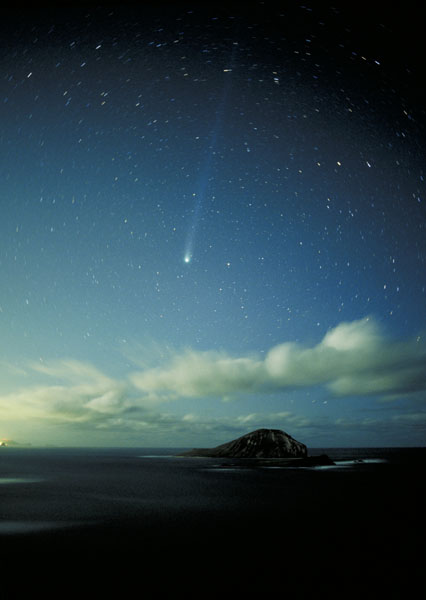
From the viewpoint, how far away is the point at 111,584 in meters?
5.99

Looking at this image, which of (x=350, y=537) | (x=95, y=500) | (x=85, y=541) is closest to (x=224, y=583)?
(x=85, y=541)

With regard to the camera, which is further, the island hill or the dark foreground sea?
the island hill

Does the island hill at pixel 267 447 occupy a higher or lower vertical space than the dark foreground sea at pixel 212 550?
lower

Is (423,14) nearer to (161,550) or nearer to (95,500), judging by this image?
(161,550)

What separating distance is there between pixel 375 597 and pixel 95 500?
56.4 ft

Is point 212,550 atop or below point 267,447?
atop

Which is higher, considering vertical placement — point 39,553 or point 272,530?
point 39,553

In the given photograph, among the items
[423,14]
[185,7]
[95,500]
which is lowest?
[95,500]

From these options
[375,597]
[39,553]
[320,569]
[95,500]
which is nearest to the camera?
[375,597]

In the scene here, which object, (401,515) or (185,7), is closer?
(185,7)

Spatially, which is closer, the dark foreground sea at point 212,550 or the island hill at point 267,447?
the dark foreground sea at point 212,550

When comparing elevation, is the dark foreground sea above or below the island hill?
above

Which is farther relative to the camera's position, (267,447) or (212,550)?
(267,447)

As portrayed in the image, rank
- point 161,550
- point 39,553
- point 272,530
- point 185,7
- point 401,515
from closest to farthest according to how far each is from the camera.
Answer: point 185,7 → point 39,553 → point 161,550 → point 272,530 → point 401,515
